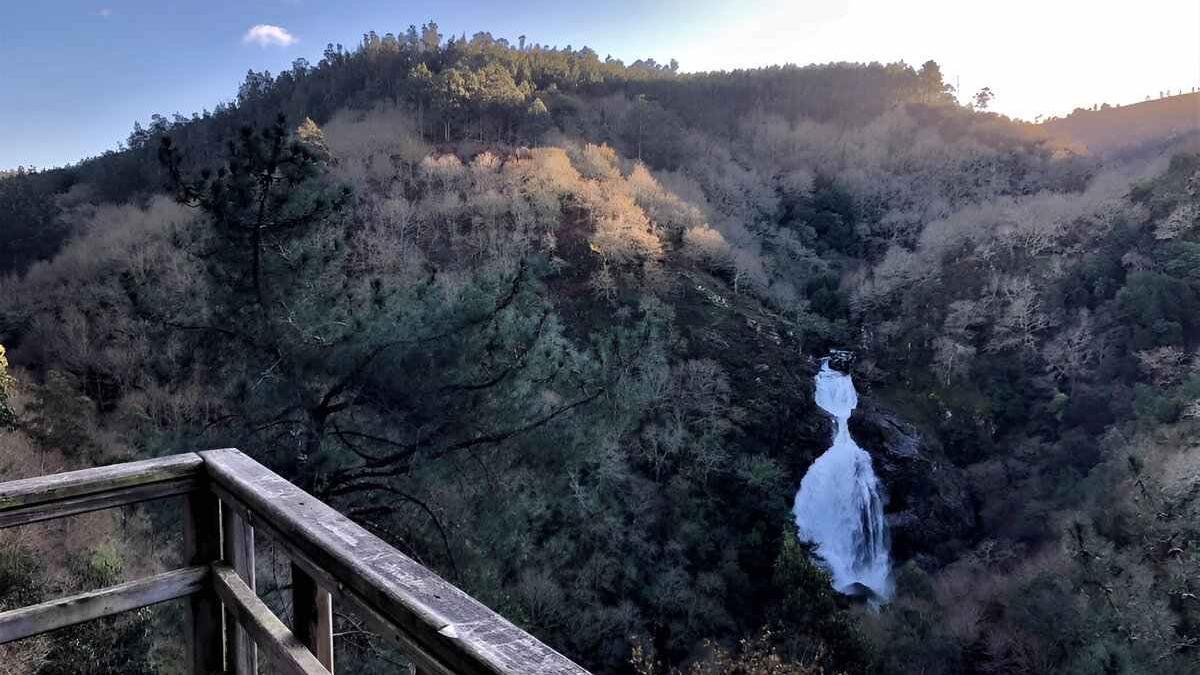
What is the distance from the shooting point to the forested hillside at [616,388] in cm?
1650

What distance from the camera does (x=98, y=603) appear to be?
1.73m

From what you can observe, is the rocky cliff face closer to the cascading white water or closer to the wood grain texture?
the cascading white water

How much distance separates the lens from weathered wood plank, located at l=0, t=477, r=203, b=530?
1660mm

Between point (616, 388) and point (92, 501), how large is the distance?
24.3 meters

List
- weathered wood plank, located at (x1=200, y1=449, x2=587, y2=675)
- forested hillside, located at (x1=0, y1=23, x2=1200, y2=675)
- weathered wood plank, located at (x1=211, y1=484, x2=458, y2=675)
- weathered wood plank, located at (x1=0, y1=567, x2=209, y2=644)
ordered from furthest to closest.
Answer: forested hillside, located at (x1=0, y1=23, x2=1200, y2=675) < weathered wood plank, located at (x1=0, y1=567, x2=209, y2=644) < weathered wood plank, located at (x1=211, y1=484, x2=458, y2=675) < weathered wood plank, located at (x1=200, y1=449, x2=587, y2=675)

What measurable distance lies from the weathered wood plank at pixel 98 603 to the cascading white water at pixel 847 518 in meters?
24.4

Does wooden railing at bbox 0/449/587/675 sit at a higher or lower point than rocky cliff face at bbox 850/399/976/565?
higher

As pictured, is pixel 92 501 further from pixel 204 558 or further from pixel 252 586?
pixel 252 586

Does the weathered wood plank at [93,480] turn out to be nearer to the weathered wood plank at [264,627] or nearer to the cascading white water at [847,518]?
the weathered wood plank at [264,627]

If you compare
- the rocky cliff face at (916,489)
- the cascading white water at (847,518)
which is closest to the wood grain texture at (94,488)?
the cascading white water at (847,518)

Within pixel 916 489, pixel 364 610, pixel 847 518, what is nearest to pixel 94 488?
pixel 364 610

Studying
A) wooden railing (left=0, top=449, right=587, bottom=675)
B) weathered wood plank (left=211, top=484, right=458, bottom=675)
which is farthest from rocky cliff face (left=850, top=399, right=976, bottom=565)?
weathered wood plank (left=211, top=484, right=458, bottom=675)

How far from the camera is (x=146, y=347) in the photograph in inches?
749

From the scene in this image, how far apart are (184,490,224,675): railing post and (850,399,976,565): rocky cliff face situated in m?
27.4
